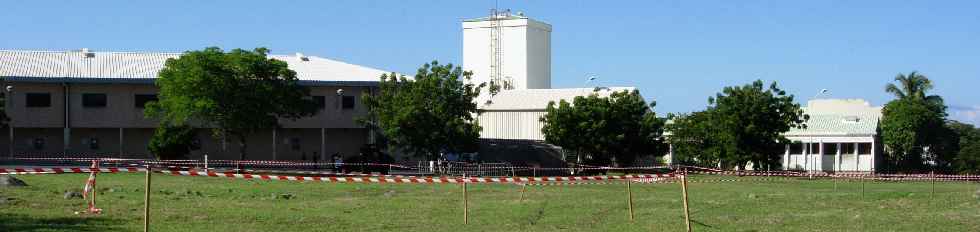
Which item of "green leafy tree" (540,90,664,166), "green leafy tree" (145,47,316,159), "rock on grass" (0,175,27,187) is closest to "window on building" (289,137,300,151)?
"green leafy tree" (145,47,316,159)

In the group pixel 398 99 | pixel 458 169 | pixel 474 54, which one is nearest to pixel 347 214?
pixel 458 169

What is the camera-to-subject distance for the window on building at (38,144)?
62.9 m

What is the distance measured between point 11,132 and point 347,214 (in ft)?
140

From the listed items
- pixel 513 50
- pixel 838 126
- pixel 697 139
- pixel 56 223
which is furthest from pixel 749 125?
pixel 56 223

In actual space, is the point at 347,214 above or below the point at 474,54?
below

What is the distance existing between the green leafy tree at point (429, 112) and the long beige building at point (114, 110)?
458 centimetres

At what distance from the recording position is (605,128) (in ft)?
199

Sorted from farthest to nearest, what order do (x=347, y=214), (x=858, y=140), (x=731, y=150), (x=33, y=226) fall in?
1. (x=858, y=140)
2. (x=731, y=150)
3. (x=347, y=214)
4. (x=33, y=226)

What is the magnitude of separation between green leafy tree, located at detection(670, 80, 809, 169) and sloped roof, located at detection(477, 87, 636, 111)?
1018 cm

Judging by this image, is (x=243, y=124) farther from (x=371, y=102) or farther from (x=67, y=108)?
(x=67, y=108)

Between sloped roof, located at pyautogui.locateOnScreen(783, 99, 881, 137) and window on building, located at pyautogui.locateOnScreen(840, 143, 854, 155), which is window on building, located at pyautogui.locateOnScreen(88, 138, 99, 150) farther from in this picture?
window on building, located at pyautogui.locateOnScreen(840, 143, 854, 155)

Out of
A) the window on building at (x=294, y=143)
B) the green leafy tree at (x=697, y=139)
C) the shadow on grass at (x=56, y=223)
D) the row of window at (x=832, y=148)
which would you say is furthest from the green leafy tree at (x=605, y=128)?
the shadow on grass at (x=56, y=223)

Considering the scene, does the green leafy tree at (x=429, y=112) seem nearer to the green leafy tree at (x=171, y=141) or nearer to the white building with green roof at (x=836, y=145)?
the green leafy tree at (x=171, y=141)

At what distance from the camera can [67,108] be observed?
61.6 meters
